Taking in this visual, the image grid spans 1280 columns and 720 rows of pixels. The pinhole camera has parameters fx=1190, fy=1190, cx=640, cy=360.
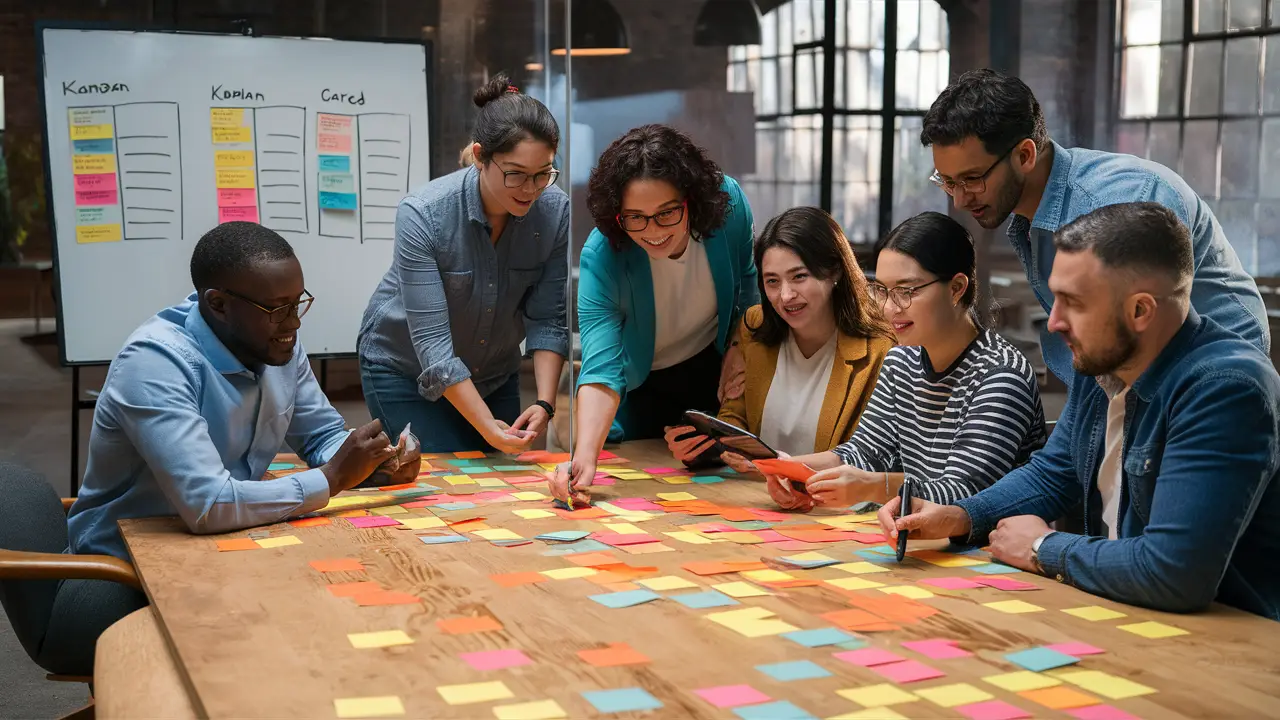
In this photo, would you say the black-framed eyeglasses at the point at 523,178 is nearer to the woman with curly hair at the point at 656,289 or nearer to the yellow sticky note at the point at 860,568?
the woman with curly hair at the point at 656,289

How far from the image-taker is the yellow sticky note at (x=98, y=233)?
407 cm

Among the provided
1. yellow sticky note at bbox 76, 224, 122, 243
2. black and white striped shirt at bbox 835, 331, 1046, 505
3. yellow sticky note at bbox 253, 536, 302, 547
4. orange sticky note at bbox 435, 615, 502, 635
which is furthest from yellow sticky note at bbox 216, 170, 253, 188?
orange sticky note at bbox 435, 615, 502, 635

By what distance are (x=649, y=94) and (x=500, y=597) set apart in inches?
184

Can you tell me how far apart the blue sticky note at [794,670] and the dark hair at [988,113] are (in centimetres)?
103

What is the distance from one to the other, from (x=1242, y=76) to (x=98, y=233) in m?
4.36

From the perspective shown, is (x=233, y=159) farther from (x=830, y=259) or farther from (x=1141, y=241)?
(x=1141, y=241)

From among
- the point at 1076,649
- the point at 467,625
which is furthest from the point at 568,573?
the point at 1076,649

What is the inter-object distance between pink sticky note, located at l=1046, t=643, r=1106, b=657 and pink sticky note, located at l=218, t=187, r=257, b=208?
11.6ft

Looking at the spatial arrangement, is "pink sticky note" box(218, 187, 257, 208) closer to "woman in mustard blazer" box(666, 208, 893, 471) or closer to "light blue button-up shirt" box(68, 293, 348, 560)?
"light blue button-up shirt" box(68, 293, 348, 560)

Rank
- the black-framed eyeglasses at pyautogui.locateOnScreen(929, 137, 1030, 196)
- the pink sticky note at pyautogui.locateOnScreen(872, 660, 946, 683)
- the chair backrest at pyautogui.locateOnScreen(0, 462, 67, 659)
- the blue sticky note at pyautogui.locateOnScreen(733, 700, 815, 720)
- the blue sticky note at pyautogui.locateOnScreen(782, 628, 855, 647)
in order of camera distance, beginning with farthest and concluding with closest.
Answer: the black-framed eyeglasses at pyautogui.locateOnScreen(929, 137, 1030, 196) < the chair backrest at pyautogui.locateOnScreen(0, 462, 67, 659) < the blue sticky note at pyautogui.locateOnScreen(782, 628, 855, 647) < the pink sticky note at pyautogui.locateOnScreen(872, 660, 946, 683) < the blue sticky note at pyautogui.locateOnScreen(733, 700, 815, 720)

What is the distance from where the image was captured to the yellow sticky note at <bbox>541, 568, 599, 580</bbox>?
5.68ft

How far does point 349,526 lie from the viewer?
208cm

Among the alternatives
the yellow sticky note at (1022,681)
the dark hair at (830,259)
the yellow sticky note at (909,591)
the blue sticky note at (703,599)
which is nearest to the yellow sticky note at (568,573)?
the blue sticky note at (703,599)

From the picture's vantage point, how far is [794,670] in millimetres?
1330
